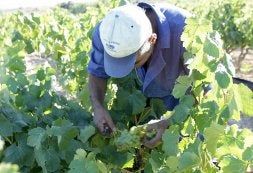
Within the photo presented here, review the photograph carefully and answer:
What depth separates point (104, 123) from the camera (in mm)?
2650

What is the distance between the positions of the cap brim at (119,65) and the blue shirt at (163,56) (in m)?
0.28

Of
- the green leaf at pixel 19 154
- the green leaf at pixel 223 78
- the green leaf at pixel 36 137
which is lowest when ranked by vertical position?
Answer: the green leaf at pixel 19 154

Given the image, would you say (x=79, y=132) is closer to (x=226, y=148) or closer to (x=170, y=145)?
(x=170, y=145)

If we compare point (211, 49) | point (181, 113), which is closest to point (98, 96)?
point (181, 113)

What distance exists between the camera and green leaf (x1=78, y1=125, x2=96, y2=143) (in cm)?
236

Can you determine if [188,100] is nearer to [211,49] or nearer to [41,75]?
[211,49]

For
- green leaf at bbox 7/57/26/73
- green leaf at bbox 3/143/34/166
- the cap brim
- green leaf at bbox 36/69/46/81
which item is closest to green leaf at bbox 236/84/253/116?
the cap brim

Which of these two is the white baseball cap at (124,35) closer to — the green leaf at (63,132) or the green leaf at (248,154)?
the green leaf at (63,132)

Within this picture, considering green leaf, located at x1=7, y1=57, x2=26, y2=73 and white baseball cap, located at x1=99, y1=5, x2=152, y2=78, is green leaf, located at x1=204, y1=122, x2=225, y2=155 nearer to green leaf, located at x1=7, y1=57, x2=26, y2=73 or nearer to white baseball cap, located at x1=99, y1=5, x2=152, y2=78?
white baseball cap, located at x1=99, y1=5, x2=152, y2=78

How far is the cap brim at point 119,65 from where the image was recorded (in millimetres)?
2301

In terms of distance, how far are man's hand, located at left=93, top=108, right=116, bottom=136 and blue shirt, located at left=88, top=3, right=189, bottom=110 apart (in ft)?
0.82

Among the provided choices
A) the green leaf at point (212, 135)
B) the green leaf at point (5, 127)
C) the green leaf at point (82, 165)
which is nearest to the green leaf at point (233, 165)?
the green leaf at point (212, 135)

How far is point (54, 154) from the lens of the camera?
93.6 inches

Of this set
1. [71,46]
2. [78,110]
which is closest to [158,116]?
[78,110]
